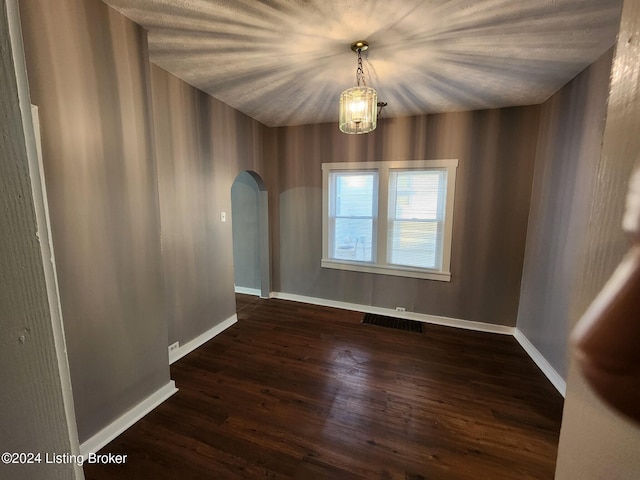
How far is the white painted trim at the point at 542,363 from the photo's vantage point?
2.09m

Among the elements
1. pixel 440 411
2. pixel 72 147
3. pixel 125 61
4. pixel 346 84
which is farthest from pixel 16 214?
pixel 346 84

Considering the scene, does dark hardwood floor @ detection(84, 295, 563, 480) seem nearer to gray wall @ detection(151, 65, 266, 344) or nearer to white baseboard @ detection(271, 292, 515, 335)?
white baseboard @ detection(271, 292, 515, 335)

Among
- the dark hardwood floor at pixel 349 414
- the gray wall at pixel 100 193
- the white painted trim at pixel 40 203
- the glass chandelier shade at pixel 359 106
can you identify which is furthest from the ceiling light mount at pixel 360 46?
the dark hardwood floor at pixel 349 414

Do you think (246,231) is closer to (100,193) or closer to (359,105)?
(100,193)

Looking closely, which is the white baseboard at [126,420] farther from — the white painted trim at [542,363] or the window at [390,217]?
the white painted trim at [542,363]

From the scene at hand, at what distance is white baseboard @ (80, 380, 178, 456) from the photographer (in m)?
1.56

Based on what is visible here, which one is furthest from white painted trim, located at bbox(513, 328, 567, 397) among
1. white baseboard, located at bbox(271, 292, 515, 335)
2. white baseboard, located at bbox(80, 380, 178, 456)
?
white baseboard, located at bbox(80, 380, 178, 456)

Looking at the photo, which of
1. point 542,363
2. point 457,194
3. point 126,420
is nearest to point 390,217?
point 457,194

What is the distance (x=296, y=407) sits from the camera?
1.90 metres

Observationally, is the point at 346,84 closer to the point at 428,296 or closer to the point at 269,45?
the point at 269,45

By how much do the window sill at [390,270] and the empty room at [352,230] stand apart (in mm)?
32

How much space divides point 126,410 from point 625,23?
8.83 ft

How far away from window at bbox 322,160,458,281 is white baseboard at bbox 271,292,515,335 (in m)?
0.51

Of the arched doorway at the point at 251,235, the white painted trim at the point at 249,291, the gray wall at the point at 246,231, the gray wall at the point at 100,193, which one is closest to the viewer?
the gray wall at the point at 100,193
